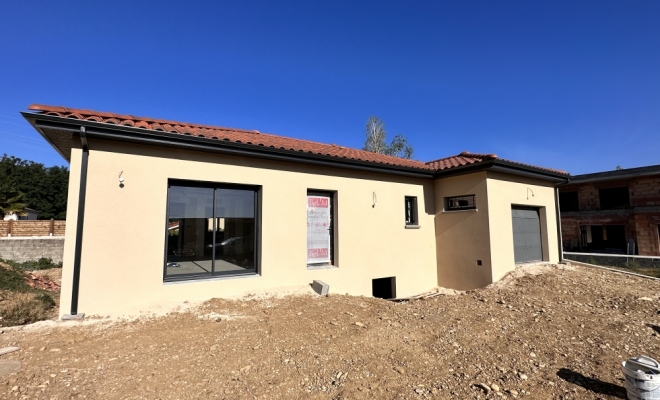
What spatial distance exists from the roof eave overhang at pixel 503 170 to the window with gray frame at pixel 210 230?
5.87 meters

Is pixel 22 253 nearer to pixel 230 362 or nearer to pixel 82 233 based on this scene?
pixel 82 233

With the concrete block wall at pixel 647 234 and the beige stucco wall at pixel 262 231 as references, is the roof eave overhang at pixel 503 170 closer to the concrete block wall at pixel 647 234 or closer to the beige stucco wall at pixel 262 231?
the beige stucco wall at pixel 262 231

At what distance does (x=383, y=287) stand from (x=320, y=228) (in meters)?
2.94

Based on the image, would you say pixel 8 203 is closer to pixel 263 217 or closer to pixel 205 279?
pixel 205 279

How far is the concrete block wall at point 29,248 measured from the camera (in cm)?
1642

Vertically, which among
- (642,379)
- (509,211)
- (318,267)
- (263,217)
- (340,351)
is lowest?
(340,351)

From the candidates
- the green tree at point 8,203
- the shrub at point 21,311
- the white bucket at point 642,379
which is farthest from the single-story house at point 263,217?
the green tree at point 8,203

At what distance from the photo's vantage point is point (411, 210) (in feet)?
31.7

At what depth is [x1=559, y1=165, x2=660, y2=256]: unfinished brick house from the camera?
17438 mm

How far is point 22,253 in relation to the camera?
1666cm

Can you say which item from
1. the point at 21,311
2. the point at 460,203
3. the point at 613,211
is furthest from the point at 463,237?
the point at 613,211

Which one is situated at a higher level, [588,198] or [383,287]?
[588,198]

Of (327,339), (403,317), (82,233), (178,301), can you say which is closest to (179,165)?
(82,233)

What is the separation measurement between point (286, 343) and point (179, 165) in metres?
4.03
